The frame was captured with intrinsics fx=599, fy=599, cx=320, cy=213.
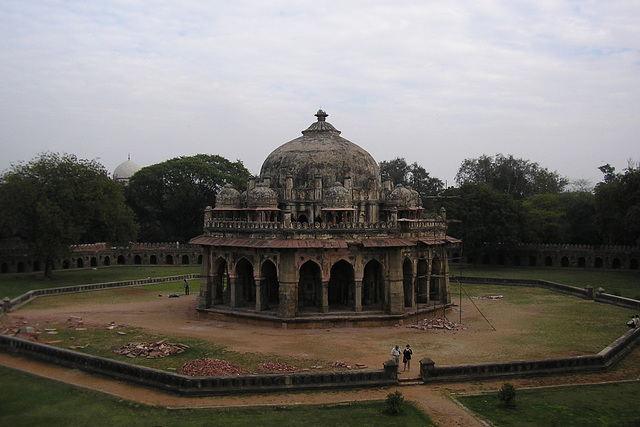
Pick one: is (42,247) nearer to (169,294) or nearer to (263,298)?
(169,294)

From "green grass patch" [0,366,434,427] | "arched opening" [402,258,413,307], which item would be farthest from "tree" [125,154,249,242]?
"green grass patch" [0,366,434,427]

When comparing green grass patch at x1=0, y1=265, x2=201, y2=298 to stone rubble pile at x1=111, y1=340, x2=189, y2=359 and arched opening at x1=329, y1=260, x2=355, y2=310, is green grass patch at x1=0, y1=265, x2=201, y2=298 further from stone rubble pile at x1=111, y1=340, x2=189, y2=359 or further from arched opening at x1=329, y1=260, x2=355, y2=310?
arched opening at x1=329, y1=260, x2=355, y2=310

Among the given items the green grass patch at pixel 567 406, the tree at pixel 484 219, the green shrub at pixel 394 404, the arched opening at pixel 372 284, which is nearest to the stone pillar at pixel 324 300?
the arched opening at pixel 372 284

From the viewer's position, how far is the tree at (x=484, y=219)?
5794 cm

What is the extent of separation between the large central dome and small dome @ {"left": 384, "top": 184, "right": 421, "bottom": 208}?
1.57m

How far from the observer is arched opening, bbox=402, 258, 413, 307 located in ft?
115

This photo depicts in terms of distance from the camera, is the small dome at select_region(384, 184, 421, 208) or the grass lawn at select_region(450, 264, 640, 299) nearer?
the small dome at select_region(384, 184, 421, 208)

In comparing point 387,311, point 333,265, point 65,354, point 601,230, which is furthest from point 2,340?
point 601,230

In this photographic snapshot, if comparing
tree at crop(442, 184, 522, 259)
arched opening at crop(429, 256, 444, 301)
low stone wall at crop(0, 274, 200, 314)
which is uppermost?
tree at crop(442, 184, 522, 259)

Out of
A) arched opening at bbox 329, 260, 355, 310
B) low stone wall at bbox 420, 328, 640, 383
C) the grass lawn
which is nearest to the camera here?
low stone wall at bbox 420, 328, 640, 383

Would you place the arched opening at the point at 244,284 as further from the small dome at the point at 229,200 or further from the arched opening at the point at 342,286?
the arched opening at the point at 342,286

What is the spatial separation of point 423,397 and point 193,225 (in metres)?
54.9

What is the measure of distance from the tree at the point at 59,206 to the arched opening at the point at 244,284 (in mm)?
19287

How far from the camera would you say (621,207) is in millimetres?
52281
